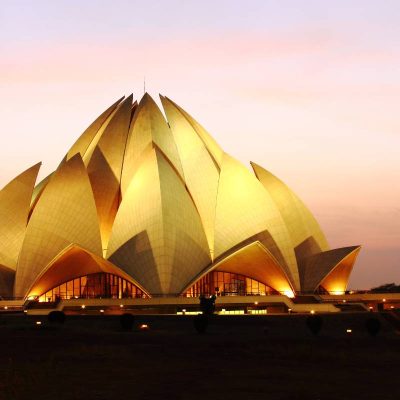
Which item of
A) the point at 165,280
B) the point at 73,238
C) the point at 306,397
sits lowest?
the point at 306,397

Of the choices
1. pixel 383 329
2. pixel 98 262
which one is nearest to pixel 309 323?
pixel 383 329

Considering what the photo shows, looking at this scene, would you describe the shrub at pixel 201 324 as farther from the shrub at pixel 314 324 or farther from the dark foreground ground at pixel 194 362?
the shrub at pixel 314 324

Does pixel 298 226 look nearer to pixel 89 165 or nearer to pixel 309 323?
pixel 89 165

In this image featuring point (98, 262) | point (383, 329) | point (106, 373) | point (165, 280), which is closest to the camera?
point (106, 373)

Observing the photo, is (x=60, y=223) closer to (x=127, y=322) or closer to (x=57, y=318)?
(x=57, y=318)

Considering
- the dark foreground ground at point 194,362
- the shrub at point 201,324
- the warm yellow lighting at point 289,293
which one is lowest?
the dark foreground ground at point 194,362

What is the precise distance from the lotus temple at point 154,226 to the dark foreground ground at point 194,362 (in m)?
11.6

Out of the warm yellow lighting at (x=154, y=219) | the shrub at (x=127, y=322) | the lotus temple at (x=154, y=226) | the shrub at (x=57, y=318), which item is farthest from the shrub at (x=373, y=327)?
the warm yellow lighting at (x=154, y=219)

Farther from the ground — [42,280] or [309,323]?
[42,280]

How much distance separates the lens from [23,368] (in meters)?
14.7

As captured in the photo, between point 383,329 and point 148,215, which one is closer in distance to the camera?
point 383,329

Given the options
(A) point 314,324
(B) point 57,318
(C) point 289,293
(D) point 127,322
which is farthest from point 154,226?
(A) point 314,324

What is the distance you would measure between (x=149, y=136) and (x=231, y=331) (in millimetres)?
20646

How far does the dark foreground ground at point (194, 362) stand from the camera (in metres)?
12.3
